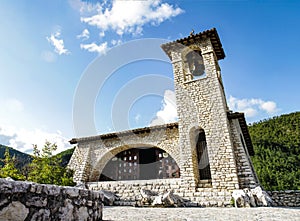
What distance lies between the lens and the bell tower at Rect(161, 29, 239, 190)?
26.2 feet

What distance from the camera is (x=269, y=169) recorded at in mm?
14539

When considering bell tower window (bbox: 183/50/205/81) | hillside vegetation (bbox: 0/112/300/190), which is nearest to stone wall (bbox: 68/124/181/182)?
bell tower window (bbox: 183/50/205/81)

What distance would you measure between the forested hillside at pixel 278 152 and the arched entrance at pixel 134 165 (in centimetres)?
816

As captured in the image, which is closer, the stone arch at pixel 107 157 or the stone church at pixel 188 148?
the stone church at pixel 188 148

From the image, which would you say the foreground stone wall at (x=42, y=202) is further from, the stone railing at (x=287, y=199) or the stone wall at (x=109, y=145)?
the stone wall at (x=109, y=145)

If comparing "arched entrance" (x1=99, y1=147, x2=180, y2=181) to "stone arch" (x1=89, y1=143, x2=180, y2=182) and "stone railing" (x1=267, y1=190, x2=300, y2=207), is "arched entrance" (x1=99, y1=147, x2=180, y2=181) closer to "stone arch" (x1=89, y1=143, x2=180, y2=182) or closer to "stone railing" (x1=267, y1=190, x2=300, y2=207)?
"stone arch" (x1=89, y1=143, x2=180, y2=182)

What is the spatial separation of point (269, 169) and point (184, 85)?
9988mm

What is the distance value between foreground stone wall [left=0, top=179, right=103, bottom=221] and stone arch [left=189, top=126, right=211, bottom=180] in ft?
22.6

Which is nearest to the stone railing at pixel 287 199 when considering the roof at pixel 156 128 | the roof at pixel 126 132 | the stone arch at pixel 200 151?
the stone arch at pixel 200 151

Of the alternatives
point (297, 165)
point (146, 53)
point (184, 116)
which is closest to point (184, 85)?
point (184, 116)

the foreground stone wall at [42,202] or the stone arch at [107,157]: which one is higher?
the stone arch at [107,157]

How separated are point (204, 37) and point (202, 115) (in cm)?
408

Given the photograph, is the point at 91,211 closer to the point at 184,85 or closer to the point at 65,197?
the point at 65,197

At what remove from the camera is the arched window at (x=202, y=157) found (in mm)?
8812
